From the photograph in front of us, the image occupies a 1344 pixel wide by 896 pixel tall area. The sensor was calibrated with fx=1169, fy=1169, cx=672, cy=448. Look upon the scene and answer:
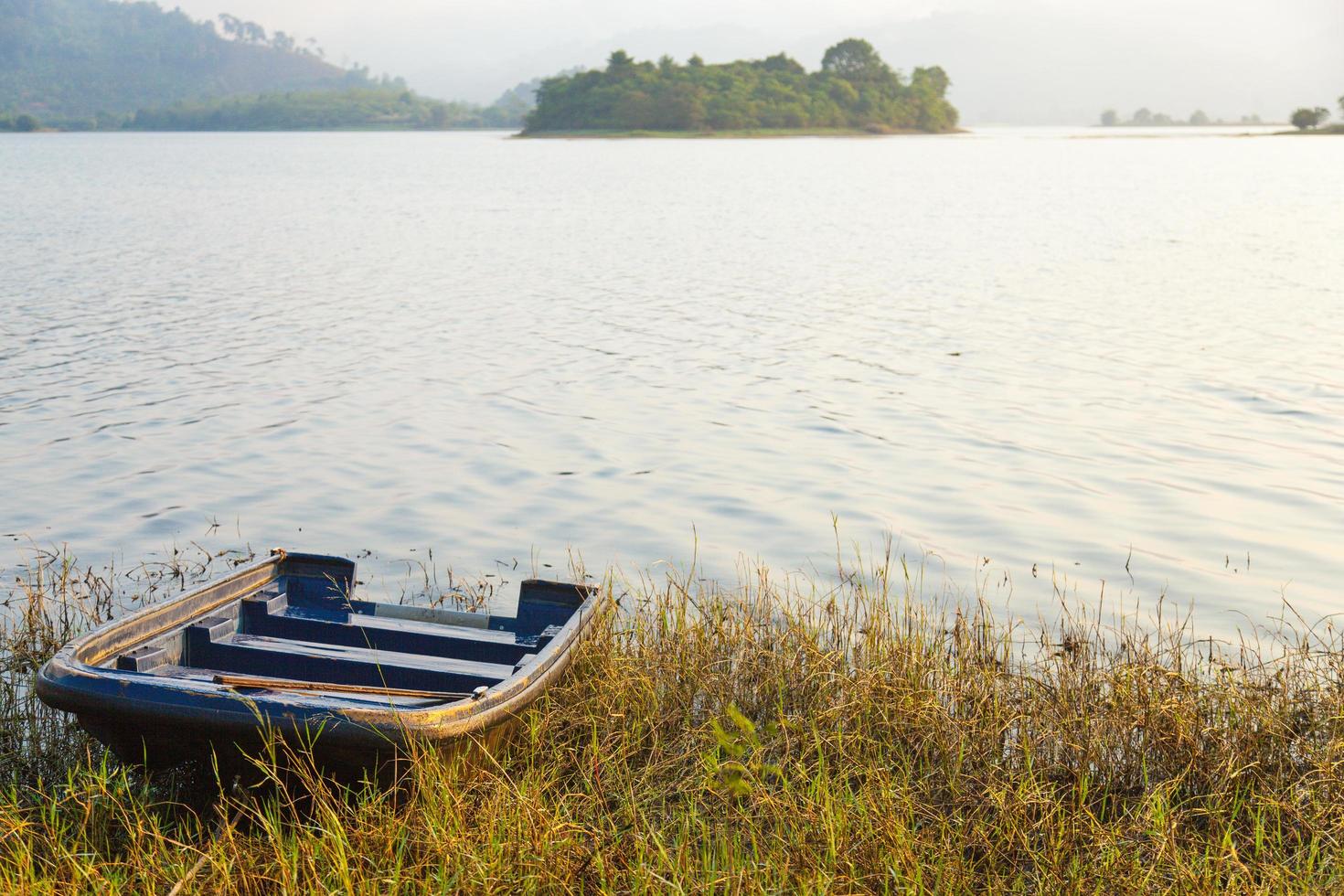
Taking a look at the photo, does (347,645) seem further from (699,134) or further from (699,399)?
(699,134)

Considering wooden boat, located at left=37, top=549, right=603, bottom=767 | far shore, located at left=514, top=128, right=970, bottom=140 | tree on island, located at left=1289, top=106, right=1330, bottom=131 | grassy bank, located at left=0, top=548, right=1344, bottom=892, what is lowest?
grassy bank, located at left=0, top=548, right=1344, bottom=892

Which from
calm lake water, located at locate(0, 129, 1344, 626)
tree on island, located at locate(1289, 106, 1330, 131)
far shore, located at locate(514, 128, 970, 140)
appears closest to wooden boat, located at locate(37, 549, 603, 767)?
calm lake water, located at locate(0, 129, 1344, 626)

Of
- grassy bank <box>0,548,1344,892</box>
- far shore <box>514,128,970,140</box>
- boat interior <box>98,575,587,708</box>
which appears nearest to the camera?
grassy bank <box>0,548,1344,892</box>

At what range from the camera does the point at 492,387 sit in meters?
16.6

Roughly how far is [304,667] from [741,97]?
148 metres

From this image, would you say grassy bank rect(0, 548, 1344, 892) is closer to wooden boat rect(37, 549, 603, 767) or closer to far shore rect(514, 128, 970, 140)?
wooden boat rect(37, 549, 603, 767)

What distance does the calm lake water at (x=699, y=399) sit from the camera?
10.7m

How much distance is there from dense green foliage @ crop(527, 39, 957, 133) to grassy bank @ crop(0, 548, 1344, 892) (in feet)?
471

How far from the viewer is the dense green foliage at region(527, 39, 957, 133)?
5758 inches

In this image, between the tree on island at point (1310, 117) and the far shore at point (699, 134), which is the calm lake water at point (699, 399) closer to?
the far shore at point (699, 134)

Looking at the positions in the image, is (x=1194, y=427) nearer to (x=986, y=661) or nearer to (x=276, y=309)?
(x=986, y=661)

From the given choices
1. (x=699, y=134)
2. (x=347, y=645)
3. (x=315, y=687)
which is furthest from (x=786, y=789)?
(x=699, y=134)

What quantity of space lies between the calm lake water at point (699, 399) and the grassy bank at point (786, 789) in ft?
9.34

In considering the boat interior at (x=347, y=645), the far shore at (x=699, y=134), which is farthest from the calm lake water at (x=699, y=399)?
the far shore at (x=699, y=134)
